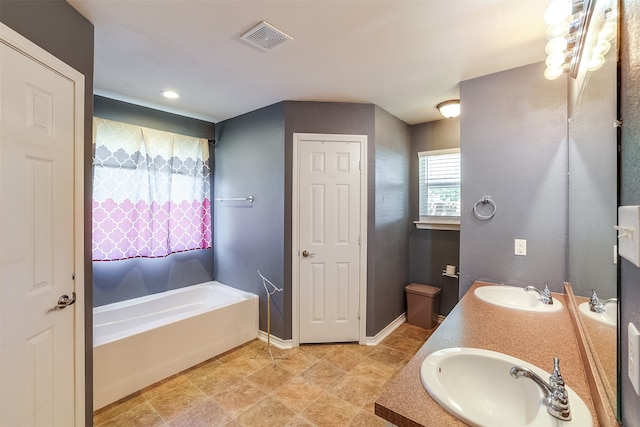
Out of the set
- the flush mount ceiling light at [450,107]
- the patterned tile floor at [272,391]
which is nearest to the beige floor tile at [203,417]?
the patterned tile floor at [272,391]

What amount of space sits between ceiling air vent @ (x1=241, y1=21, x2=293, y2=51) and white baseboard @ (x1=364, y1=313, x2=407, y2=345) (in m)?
2.73

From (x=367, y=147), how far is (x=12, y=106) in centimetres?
246

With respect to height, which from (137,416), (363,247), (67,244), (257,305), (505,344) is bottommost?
(137,416)

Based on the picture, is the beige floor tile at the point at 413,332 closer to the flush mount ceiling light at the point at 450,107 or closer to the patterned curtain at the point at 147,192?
the flush mount ceiling light at the point at 450,107

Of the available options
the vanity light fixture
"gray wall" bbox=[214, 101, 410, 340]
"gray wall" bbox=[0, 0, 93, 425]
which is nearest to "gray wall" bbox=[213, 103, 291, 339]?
"gray wall" bbox=[214, 101, 410, 340]

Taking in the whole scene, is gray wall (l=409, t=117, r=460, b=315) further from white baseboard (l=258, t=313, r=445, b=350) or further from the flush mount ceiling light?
white baseboard (l=258, t=313, r=445, b=350)

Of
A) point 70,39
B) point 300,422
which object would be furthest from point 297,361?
point 70,39

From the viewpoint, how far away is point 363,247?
285 cm

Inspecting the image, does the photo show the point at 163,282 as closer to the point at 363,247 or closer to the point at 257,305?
the point at 257,305

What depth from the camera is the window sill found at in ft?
10.3

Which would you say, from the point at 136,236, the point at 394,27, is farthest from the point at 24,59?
the point at 136,236

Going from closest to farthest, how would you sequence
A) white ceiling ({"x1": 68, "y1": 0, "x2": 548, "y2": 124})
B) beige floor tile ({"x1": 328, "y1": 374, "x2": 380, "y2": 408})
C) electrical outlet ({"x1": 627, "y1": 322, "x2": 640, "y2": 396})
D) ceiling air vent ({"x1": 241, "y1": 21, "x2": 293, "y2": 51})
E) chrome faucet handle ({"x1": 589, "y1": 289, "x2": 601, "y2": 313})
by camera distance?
electrical outlet ({"x1": 627, "y1": 322, "x2": 640, "y2": 396})
chrome faucet handle ({"x1": 589, "y1": 289, "x2": 601, "y2": 313})
white ceiling ({"x1": 68, "y1": 0, "x2": 548, "y2": 124})
ceiling air vent ({"x1": 241, "y1": 21, "x2": 293, "y2": 51})
beige floor tile ({"x1": 328, "y1": 374, "x2": 380, "y2": 408})

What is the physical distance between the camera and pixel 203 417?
1.87 meters

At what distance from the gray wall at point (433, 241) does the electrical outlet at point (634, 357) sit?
279cm
